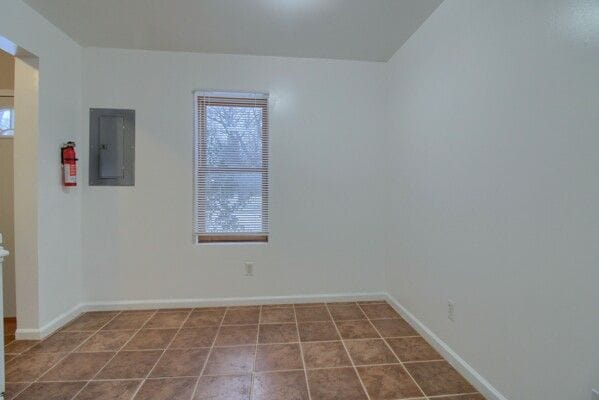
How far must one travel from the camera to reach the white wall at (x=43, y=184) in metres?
2.22

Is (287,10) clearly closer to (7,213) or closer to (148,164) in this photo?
(148,164)

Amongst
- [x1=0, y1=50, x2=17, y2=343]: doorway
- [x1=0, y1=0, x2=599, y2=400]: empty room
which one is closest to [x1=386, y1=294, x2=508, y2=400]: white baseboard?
[x1=0, y1=0, x2=599, y2=400]: empty room

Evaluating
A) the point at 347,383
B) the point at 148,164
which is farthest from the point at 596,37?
the point at 148,164

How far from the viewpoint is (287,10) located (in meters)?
A: 2.22

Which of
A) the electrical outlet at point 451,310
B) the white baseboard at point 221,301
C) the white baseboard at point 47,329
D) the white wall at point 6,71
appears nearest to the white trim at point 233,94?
the white wall at point 6,71

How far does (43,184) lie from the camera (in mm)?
2301

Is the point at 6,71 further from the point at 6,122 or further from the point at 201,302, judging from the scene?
the point at 201,302

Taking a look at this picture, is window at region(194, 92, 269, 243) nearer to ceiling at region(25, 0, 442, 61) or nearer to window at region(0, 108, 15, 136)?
ceiling at region(25, 0, 442, 61)

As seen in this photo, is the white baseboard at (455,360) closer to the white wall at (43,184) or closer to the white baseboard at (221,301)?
the white baseboard at (221,301)

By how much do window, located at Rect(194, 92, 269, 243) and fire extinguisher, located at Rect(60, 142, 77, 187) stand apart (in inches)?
40.5

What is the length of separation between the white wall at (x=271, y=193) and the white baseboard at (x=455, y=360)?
25.8 inches

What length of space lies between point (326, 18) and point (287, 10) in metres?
0.33

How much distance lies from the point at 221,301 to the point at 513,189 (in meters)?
2.66

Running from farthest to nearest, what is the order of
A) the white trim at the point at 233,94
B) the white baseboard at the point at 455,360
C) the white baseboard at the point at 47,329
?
the white trim at the point at 233,94
the white baseboard at the point at 47,329
the white baseboard at the point at 455,360
